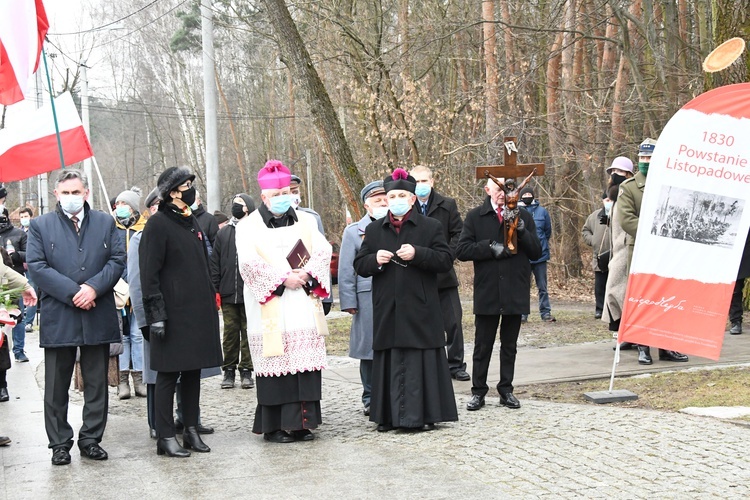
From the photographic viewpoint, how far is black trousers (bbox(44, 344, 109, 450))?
736cm

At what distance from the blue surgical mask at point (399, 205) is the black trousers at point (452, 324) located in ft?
7.41

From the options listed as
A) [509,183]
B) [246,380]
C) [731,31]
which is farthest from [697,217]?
[731,31]

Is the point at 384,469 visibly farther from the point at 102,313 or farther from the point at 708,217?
the point at 708,217

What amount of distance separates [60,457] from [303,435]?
182 cm

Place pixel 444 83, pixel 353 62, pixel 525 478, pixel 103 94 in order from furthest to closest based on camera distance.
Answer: pixel 103 94, pixel 444 83, pixel 353 62, pixel 525 478

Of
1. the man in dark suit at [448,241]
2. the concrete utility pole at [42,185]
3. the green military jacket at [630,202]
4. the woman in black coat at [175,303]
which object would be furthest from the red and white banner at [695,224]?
the concrete utility pole at [42,185]

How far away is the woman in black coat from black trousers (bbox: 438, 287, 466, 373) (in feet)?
10.3

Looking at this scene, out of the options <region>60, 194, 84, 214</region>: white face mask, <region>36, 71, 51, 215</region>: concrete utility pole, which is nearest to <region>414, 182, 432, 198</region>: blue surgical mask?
<region>60, 194, 84, 214</region>: white face mask

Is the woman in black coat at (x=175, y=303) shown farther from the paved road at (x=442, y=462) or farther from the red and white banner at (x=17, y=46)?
the red and white banner at (x=17, y=46)

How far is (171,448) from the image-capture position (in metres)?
7.42

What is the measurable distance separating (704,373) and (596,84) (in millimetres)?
13828

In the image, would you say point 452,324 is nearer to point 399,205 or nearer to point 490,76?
point 399,205

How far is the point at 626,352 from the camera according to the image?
11.5m

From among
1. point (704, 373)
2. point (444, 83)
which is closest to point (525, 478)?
point (704, 373)
